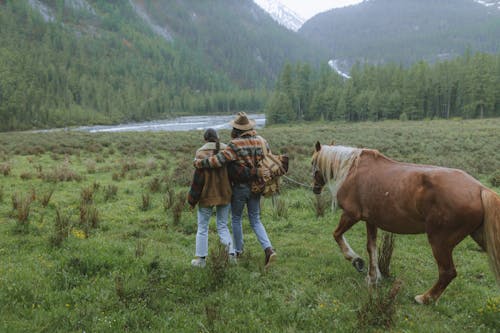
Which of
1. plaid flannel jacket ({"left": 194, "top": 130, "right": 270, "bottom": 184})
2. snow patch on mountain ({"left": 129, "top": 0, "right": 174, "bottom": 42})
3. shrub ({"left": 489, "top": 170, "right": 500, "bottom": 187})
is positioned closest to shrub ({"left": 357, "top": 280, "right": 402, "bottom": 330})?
plaid flannel jacket ({"left": 194, "top": 130, "right": 270, "bottom": 184})

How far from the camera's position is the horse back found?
367 cm

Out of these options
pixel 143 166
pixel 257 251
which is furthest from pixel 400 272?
pixel 143 166

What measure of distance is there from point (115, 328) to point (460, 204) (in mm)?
3716

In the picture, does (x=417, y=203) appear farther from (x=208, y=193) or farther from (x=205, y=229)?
(x=205, y=229)

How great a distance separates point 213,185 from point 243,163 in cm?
51

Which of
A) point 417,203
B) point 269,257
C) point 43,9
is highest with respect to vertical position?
point 43,9

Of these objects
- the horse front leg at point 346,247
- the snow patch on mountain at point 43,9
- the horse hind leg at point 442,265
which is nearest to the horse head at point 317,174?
the horse front leg at point 346,247

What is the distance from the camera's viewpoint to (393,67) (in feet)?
235

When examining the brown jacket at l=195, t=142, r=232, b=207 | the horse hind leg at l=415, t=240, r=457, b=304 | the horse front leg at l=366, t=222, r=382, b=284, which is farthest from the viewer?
the brown jacket at l=195, t=142, r=232, b=207

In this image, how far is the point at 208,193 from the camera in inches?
186

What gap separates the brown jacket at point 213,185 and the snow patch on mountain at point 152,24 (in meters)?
194

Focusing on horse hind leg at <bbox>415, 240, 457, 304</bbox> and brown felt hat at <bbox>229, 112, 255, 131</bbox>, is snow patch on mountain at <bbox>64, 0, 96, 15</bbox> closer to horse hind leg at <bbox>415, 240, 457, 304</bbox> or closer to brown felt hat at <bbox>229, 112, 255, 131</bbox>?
brown felt hat at <bbox>229, 112, 255, 131</bbox>

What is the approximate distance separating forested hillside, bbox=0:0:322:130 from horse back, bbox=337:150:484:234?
69.6 metres

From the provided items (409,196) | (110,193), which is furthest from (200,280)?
(110,193)
